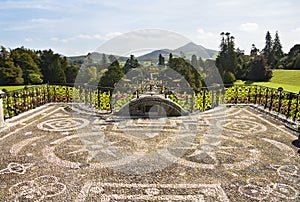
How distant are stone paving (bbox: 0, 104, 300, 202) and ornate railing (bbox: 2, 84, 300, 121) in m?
1.91

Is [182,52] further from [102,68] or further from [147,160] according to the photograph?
[147,160]

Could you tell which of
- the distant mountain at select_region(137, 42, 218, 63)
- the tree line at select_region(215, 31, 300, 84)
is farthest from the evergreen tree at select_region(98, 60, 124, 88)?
the tree line at select_region(215, 31, 300, 84)

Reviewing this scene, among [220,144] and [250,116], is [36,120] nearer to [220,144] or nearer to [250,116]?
[220,144]

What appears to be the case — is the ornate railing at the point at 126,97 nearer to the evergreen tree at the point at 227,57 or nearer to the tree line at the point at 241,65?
the tree line at the point at 241,65

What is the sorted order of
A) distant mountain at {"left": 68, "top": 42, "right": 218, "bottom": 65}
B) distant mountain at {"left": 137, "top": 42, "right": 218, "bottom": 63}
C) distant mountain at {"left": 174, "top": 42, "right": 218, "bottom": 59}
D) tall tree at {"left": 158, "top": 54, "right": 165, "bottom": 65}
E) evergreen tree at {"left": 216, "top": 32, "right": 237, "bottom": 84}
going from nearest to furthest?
1. distant mountain at {"left": 68, "top": 42, "right": 218, "bottom": 65}
2. distant mountain at {"left": 137, "top": 42, "right": 218, "bottom": 63}
3. distant mountain at {"left": 174, "top": 42, "right": 218, "bottom": 59}
4. tall tree at {"left": 158, "top": 54, "right": 165, "bottom": 65}
5. evergreen tree at {"left": 216, "top": 32, "right": 237, "bottom": 84}

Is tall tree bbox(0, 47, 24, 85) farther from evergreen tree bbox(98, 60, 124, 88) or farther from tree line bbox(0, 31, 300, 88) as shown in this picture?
evergreen tree bbox(98, 60, 124, 88)

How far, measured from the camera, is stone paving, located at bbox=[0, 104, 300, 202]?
3.99 m

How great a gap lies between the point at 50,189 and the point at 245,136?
5.63 m

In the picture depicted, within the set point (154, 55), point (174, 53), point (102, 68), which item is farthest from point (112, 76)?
point (174, 53)

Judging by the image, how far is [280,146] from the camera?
6.26m

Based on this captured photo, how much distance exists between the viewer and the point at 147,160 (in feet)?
17.5

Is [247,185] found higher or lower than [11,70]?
lower

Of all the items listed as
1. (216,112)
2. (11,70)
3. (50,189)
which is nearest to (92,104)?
(216,112)

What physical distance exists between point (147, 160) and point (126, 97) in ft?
21.2
